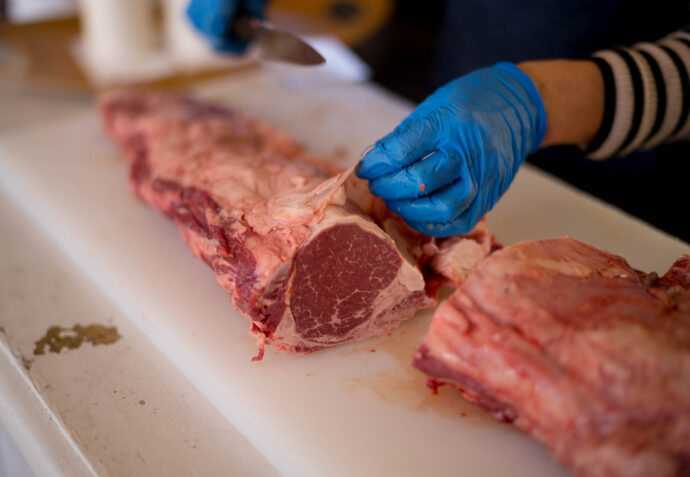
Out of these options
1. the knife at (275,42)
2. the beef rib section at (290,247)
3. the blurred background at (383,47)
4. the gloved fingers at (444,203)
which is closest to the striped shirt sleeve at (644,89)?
the blurred background at (383,47)

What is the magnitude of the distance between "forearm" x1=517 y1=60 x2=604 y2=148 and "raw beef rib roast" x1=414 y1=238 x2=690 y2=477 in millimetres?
888

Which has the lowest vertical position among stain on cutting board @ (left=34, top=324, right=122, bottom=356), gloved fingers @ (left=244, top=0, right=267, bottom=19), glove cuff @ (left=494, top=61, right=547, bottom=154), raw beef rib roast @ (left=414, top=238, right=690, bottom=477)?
stain on cutting board @ (left=34, top=324, right=122, bottom=356)

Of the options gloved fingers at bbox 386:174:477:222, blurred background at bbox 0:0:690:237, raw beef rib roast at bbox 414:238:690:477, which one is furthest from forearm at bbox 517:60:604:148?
raw beef rib roast at bbox 414:238:690:477

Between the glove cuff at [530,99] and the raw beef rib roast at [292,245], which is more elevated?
the glove cuff at [530,99]

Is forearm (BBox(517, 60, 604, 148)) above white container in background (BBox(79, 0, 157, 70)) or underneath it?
above

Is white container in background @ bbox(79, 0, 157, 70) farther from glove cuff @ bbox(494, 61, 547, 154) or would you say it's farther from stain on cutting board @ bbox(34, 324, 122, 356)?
glove cuff @ bbox(494, 61, 547, 154)

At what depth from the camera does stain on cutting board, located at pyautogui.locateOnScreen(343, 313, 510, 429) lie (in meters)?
2.31

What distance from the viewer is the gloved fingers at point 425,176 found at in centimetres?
245

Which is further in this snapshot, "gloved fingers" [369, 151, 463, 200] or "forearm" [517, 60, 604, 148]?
"forearm" [517, 60, 604, 148]

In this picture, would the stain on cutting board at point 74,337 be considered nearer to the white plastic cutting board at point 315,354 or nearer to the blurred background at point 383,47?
the white plastic cutting board at point 315,354

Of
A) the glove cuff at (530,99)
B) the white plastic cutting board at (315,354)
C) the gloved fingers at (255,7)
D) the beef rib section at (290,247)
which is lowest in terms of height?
the white plastic cutting board at (315,354)

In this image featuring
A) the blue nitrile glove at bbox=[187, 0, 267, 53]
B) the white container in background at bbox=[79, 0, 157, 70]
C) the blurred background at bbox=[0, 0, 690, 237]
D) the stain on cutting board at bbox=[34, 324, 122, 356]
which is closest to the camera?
the stain on cutting board at bbox=[34, 324, 122, 356]

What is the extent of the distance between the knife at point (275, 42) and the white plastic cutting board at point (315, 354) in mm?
666

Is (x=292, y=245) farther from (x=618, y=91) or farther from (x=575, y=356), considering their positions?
(x=618, y=91)
